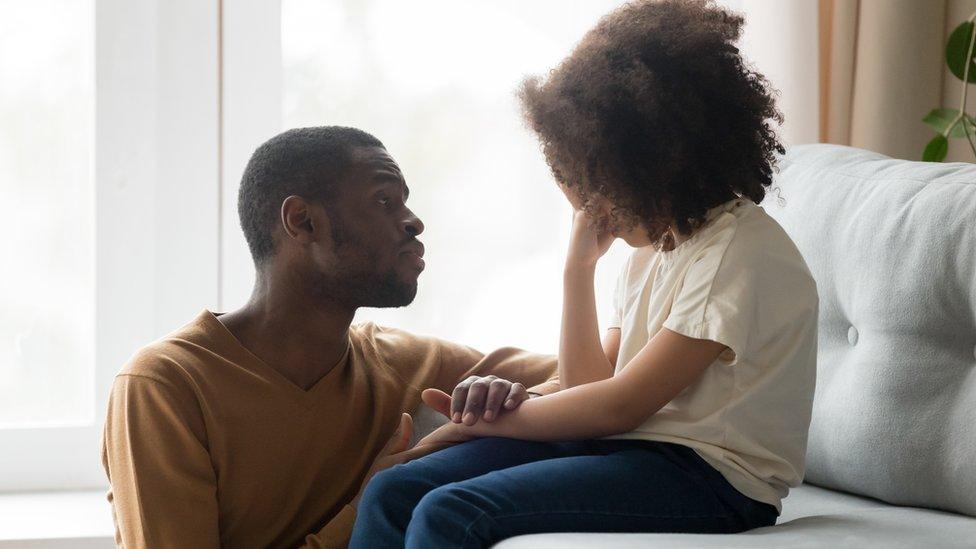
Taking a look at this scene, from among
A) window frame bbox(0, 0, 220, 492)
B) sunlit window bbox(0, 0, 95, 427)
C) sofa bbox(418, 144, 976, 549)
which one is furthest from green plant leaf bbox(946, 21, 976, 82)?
sunlit window bbox(0, 0, 95, 427)

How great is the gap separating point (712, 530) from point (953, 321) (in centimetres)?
44

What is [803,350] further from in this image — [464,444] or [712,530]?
[464,444]

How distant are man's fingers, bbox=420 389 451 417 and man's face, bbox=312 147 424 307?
18cm

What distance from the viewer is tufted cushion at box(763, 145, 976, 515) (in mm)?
1342

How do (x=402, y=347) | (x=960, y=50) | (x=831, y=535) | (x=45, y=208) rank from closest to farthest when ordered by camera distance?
(x=831, y=535), (x=402, y=347), (x=960, y=50), (x=45, y=208)

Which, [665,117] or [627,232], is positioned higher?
[665,117]

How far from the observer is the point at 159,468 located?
4.24 feet

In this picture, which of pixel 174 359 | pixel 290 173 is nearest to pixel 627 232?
pixel 290 173

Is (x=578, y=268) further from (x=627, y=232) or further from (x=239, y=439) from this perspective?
(x=239, y=439)

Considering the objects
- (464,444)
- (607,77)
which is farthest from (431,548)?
(607,77)

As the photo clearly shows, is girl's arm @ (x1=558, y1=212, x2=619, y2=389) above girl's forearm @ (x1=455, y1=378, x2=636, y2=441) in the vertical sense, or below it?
above

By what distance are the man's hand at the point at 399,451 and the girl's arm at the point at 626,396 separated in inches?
6.1

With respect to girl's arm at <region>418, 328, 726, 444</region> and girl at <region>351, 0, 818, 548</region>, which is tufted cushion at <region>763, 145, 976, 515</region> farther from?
girl's arm at <region>418, 328, 726, 444</region>

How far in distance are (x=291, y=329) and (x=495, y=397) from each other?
0.35 meters
